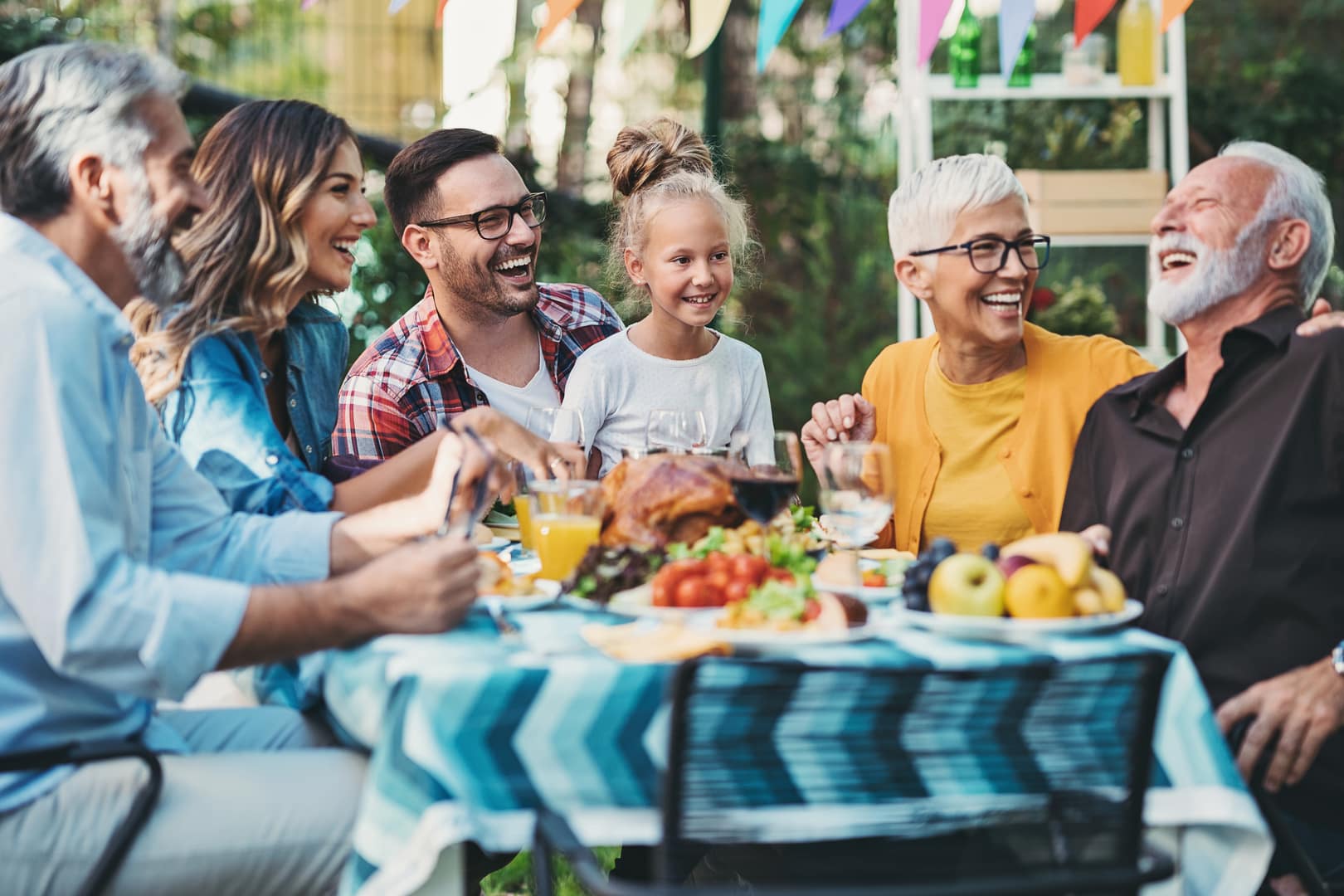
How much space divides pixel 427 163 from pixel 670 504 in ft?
5.83

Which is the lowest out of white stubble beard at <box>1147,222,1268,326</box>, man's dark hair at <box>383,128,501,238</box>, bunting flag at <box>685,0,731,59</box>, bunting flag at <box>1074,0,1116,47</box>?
white stubble beard at <box>1147,222,1268,326</box>

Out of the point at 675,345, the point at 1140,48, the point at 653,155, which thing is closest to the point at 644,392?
the point at 675,345

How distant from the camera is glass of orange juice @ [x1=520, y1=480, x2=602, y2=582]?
7.89 feet

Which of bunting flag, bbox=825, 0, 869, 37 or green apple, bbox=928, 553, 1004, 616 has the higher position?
bunting flag, bbox=825, 0, 869, 37

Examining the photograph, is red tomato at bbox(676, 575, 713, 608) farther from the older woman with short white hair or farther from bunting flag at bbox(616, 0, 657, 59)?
bunting flag at bbox(616, 0, 657, 59)

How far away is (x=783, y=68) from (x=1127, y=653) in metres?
9.39

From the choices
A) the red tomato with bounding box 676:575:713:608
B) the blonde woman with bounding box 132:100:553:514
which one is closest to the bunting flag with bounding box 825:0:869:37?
the blonde woman with bounding box 132:100:553:514

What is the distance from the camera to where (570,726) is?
176cm

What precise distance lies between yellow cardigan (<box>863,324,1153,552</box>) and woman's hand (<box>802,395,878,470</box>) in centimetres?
30

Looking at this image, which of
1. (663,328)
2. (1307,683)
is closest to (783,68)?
(663,328)

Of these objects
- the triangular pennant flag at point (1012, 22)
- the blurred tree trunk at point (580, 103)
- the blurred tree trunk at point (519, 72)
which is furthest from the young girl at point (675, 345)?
the blurred tree trunk at point (580, 103)

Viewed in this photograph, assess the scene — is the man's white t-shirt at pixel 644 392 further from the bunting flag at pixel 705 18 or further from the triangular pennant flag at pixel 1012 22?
the triangular pennant flag at pixel 1012 22

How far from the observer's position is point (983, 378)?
3.42 metres

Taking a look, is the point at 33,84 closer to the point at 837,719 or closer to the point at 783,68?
the point at 837,719
